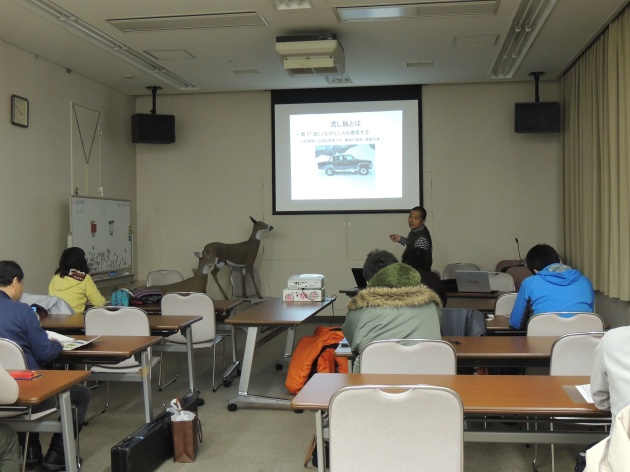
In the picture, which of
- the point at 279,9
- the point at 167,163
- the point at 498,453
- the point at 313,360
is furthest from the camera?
the point at 167,163

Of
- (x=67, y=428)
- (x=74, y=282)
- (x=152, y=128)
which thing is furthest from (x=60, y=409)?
(x=152, y=128)

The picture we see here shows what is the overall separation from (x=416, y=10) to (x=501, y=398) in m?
3.92

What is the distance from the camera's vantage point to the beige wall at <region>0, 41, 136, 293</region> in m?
6.44

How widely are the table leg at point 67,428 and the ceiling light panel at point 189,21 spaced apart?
11.9ft

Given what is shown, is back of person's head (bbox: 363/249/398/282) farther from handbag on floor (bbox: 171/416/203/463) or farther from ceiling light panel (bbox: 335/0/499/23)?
Result: ceiling light panel (bbox: 335/0/499/23)

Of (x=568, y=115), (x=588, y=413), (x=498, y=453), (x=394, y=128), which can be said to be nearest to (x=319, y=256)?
(x=394, y=128)

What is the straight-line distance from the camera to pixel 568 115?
25.9 ft

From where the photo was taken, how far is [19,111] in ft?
21.6

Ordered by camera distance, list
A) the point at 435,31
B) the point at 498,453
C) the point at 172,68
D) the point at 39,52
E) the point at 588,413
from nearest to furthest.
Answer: the point at 588,413, the point at 498,453, the point at 435,31, the point at 39,52, the point at 172,68

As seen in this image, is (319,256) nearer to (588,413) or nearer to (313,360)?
(313,360)

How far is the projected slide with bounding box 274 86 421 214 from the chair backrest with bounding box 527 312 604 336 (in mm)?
4734

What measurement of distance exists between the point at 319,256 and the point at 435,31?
362cm

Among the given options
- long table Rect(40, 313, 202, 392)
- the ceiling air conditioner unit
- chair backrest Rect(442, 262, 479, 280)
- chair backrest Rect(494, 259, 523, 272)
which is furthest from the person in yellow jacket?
chair backrest Rect(494, 259, 523, 272)

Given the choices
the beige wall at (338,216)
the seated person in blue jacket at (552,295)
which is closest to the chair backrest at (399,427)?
the seated person in blue jacket at (552,295)
